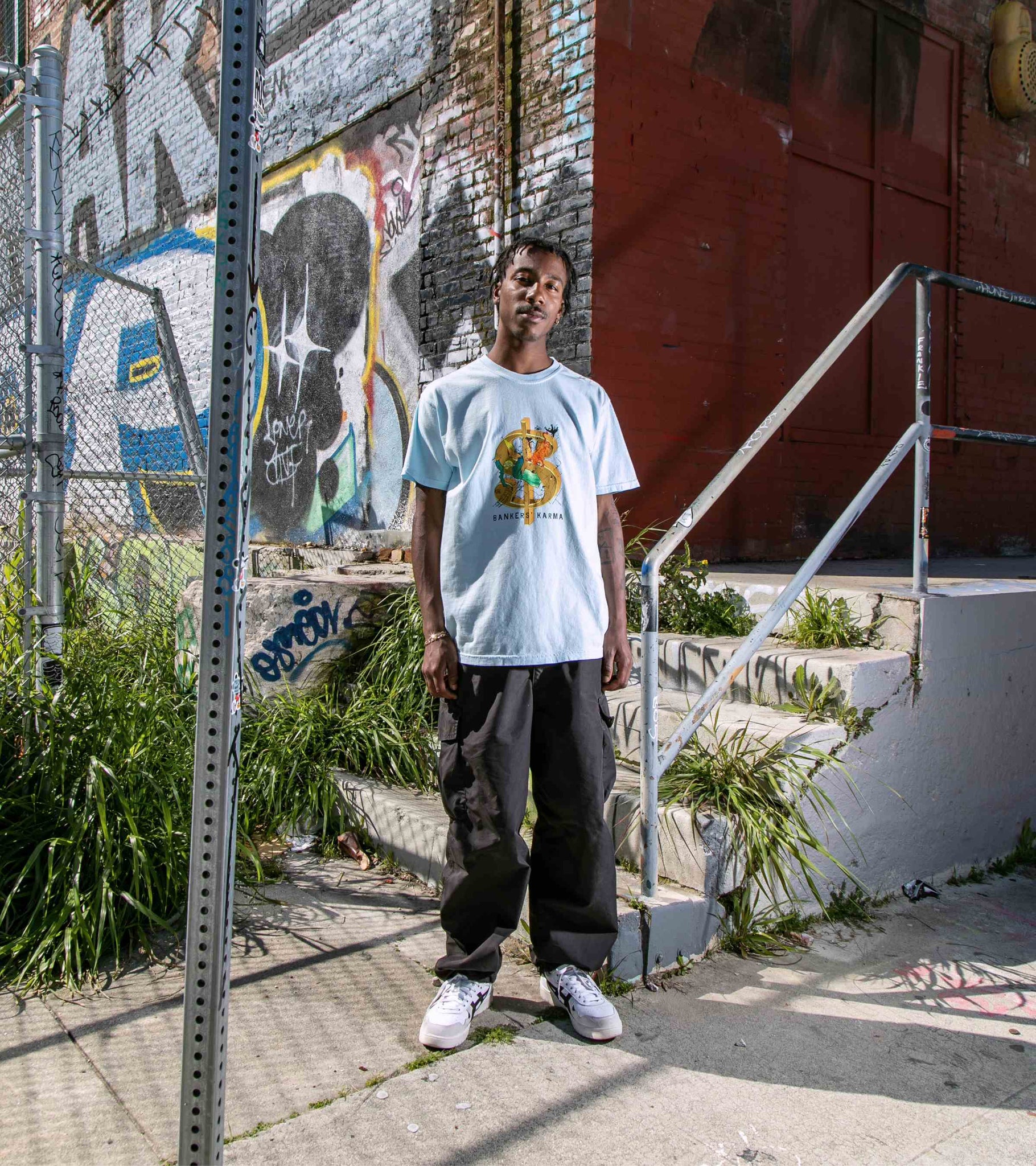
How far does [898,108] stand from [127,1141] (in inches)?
300

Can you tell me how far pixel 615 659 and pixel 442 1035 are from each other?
101cm

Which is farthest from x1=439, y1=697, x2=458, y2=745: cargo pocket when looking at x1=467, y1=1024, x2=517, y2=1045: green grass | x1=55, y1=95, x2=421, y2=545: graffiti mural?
x1=55, y1=95, x2=421, y2=545: graffiti mural

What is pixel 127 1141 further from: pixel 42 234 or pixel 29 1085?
pixel 42 234

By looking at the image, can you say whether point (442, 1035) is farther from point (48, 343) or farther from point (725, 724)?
point (48, 343)

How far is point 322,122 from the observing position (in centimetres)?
797

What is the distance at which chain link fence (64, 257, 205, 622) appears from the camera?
646 centimetres

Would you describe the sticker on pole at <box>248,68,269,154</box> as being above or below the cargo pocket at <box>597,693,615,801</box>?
above

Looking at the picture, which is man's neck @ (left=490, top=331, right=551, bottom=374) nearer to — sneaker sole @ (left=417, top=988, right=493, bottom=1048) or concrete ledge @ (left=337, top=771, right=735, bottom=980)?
concrete ledge @ (left=337, top=771, right=735, bottom=980)

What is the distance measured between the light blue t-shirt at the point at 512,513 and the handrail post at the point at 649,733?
35 cm

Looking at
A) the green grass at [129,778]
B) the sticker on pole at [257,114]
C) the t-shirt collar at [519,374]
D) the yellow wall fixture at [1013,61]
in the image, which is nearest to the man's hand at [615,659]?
the t-shirt collar at [519,374]

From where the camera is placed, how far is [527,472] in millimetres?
2461

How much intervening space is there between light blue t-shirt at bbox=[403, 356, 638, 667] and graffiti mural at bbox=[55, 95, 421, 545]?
3.58m

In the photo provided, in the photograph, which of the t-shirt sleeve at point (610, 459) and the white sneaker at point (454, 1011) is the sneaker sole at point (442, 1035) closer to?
the white sneaker at point (454, 1011)

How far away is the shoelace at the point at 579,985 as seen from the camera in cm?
248
